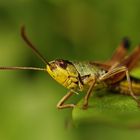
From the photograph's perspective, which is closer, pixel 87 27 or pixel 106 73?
pixel 106 73

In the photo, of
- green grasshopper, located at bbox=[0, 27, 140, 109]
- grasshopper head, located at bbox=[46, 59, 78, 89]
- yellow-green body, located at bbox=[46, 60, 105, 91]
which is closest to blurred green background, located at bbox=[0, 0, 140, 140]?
green grasshopper, located at bbox=[0, 27, 140, 109]

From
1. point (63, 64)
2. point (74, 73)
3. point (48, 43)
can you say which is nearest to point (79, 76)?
point (74, 73)

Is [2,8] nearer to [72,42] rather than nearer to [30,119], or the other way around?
[72,42]

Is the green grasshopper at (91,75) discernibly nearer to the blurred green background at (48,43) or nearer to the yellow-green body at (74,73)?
the yellow-green body at (74,73)

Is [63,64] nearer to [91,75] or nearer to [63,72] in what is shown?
[63,72]

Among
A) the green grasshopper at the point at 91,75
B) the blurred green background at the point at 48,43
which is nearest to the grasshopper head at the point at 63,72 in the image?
the green grasshopper at the point at 91,75

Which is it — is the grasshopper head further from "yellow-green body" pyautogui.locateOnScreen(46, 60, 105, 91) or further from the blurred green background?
the blurred green background

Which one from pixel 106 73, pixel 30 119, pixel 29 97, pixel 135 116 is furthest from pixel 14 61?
pixel 135 116
